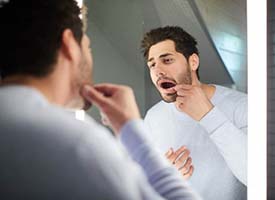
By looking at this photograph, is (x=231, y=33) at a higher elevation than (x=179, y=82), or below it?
higher

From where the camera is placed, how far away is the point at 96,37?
1.43 m

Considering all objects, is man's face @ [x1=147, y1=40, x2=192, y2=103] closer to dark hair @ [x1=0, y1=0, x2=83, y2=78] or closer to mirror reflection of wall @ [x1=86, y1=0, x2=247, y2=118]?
mirror reflection of wall @ [x1=86, y1=0, x2=247, y2=118]

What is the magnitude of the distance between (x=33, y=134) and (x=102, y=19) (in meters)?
0.53

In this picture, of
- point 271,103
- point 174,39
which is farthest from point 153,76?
point 271,103

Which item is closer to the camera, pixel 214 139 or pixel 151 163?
pixel 151 163

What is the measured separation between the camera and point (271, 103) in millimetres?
1797

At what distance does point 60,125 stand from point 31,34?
0.33 metres


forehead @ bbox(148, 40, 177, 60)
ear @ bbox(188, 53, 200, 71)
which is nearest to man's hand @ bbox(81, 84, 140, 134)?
forehead @ bbox(148, 40, 177, 60)

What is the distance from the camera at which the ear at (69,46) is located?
1.32m

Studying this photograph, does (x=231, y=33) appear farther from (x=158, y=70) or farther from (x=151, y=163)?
(x=151, y=163)

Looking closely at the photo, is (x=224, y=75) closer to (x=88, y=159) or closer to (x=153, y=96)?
(x=153, y=96)

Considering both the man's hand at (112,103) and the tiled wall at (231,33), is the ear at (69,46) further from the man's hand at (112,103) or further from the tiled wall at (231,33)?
the tiled wall at (231,33)

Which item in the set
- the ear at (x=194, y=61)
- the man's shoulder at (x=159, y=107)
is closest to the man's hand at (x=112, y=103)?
the man's shoulder at (x=159, y=107)

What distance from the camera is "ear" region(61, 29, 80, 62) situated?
4.32 feet
